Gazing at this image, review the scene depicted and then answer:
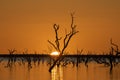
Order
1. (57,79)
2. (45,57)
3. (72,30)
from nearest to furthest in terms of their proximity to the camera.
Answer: (57,79) < (72,30) < (45,57)

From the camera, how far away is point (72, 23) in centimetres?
5988

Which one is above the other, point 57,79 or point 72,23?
point 72,23

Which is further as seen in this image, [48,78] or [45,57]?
[45,57]

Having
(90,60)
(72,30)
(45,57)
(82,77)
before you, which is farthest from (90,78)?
(45,57)

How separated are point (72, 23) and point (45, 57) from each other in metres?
48.6

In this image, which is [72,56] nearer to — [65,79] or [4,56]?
[4,56]

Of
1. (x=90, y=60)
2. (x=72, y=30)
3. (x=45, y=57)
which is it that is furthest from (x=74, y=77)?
(x=45, y=57)

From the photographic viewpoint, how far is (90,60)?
331 feet

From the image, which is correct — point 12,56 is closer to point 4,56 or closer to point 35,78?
point 4,56

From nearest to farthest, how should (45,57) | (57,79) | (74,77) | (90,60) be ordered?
(57,79) < (74,77) < (90,60) < (45,57)

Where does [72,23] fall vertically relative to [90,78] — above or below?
above

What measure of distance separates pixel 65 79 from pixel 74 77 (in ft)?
10.4

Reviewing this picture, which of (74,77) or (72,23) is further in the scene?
(72,23)

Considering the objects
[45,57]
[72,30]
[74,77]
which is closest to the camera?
[74,77]
